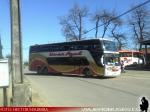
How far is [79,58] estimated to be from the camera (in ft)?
129

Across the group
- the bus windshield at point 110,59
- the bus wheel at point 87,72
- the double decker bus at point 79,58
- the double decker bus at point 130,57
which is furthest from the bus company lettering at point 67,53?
the double decker bus at point 130,57

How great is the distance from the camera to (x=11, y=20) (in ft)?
45.2

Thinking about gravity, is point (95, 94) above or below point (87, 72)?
below

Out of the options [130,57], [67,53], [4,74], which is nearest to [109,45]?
[67,53]

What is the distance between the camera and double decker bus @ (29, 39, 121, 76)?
36.9 meters

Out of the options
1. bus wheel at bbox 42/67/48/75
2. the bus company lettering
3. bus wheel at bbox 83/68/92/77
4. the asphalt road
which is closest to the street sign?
the asphalt road

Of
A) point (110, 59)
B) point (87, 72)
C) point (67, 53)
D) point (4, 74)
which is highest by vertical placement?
point (67, 53)

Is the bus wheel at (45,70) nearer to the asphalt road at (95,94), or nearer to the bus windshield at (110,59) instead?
the bus windshield at (110,59)

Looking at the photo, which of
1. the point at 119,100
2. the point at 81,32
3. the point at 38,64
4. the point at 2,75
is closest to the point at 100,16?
the point at 81,32

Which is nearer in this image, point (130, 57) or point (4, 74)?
point (4, 74)

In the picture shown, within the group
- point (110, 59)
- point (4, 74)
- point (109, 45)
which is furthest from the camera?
point (109, 45)

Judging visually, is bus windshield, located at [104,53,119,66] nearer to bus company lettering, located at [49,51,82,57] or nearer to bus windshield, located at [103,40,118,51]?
bus windshield, located at [103,40,118,51]

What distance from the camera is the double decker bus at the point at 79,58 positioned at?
36.9 metres

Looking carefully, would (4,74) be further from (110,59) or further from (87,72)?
(87,72)
